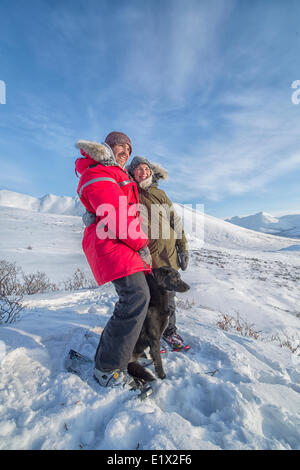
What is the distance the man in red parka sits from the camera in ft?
5.13

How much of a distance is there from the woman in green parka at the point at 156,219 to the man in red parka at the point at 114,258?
2.65ft

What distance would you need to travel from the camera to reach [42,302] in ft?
12.1

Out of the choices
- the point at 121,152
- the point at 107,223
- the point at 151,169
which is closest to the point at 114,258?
the point at 107,223

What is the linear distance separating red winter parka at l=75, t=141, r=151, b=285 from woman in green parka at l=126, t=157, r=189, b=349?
76 cm

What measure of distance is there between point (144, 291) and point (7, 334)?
1.61m

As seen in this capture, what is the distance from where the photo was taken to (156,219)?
8.32 ft

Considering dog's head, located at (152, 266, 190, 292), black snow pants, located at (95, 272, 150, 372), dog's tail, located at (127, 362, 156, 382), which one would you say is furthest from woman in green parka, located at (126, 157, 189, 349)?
black snow pants, located at (95, 272, 150, 372)

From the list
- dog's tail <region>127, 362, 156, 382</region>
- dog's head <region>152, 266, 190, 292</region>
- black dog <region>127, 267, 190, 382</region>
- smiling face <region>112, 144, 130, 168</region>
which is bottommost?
dog's tail <region>127, 362, 156, 382</region>

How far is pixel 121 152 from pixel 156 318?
1.82 meters

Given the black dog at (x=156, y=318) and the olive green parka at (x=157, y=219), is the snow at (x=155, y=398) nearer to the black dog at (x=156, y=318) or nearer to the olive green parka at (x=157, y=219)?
the black dog at (x=156, y=318)

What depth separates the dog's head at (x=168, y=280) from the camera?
2014mm

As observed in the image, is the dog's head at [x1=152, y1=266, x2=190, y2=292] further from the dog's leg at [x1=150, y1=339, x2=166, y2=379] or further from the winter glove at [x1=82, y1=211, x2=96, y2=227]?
the winter glove at [x1=82, y1=211, x2=96, y2=227]

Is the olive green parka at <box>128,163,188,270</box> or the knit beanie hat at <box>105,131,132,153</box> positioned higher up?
the knit beanie hat at <box>105,131,132,153</box>

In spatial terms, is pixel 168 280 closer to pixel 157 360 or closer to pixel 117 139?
pixel 157 360
